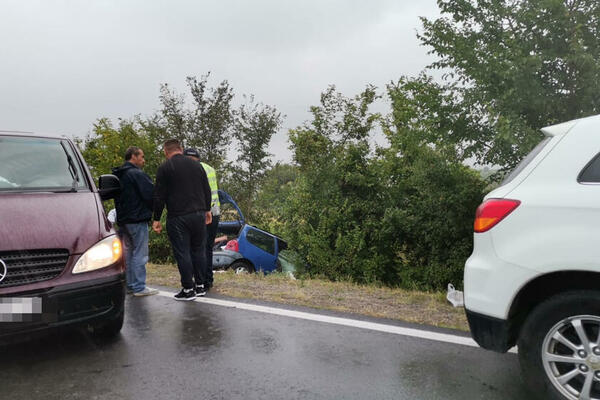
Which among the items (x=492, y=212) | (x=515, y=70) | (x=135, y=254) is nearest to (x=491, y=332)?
(x=492, y=212)

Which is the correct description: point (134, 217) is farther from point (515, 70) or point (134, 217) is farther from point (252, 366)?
point (515, 70)

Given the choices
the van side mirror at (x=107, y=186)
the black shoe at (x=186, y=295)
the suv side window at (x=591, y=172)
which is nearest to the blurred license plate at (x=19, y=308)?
the van side mirror at (x=107, y=186)

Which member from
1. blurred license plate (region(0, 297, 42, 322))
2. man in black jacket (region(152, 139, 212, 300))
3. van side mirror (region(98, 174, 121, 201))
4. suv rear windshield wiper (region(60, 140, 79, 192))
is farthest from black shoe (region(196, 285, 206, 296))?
blurred license plate (region(0, 297, 42, 322))

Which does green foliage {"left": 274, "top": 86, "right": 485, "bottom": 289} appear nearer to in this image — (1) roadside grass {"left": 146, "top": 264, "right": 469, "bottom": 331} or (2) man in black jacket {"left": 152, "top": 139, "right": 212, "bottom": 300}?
(1) roadside grass {"left": 146, "top": 264, "right": 469, "bottom": 331}

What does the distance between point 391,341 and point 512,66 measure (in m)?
6.34

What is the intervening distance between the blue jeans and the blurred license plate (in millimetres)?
2609

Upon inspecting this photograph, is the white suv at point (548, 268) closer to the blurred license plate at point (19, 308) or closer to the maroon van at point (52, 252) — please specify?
→ the maroon van at point (52, 252)

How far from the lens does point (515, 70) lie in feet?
26.3

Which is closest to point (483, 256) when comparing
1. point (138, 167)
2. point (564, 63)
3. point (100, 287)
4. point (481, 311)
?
point (481, 311)

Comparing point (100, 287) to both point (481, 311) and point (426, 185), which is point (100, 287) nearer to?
point (481, 311)

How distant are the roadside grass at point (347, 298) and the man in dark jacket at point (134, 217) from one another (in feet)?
2.09

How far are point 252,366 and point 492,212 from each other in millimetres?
2013

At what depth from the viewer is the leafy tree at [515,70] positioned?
8023 mm

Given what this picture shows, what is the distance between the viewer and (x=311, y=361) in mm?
3408
